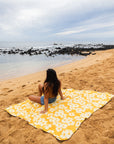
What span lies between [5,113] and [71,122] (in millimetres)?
2026

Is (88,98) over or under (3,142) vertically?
over

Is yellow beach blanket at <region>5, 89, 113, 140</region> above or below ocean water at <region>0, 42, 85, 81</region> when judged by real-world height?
below

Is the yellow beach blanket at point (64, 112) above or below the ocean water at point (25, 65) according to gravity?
below

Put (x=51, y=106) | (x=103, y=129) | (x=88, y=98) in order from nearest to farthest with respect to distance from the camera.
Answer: (x=103, y=129)
(x=51, y=106)
(x=88, y=98)

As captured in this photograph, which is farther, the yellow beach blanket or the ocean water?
the ocean water

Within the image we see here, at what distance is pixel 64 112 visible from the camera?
321cm

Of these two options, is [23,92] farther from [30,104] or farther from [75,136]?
[75,136]

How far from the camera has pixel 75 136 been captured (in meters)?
2.44

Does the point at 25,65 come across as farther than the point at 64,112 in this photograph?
Yes

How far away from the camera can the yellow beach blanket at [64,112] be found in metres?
2.68

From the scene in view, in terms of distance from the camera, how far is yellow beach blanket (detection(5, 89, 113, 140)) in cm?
268

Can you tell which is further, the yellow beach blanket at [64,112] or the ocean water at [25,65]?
the ocean water at [25,65]

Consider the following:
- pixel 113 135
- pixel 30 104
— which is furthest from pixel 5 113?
pixel 113 135

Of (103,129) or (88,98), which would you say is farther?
(88,98)
